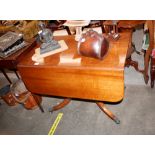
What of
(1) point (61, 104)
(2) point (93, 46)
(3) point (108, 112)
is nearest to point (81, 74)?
(2) point (93, 46)

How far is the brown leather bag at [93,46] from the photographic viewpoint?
1.59 m

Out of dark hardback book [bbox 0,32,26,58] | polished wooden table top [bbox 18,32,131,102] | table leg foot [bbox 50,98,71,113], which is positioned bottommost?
table leg foot [bbox 50,98,71,113]

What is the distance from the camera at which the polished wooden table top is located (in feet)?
5.25

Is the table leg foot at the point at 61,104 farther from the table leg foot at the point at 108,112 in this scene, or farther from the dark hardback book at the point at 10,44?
the dark hardback book at the point at 10,44

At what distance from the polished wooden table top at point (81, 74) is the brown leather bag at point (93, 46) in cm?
6

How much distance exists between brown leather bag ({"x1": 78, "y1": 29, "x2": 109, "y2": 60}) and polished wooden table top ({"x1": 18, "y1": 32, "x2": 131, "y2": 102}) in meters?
0.06

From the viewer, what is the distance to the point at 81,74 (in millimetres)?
1669

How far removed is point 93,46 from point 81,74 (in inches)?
10.3

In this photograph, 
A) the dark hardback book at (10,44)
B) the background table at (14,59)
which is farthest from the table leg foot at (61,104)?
the dark hardback book at (10,44)

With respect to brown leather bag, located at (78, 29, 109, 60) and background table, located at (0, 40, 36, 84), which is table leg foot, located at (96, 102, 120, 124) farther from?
background table, located at (0, 40, 36, 84)

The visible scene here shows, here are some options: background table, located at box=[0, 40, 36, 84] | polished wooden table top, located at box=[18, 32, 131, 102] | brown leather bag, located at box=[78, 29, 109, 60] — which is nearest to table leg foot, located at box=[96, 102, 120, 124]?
polished wooden table top, located at box=[18, 32, 131, 102]
